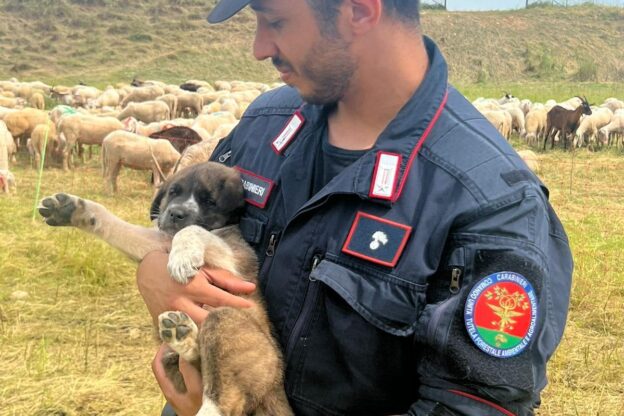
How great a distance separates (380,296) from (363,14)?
0.89 metres

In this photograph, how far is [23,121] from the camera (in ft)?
53.1

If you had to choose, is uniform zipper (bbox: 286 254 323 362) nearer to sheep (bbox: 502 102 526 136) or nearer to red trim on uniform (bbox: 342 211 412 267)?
red trim on uniform (bbox: 342 211 412 267)

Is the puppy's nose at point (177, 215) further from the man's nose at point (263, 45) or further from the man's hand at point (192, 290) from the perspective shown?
the man's nose at point (263, 45)

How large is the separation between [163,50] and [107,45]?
390 centimetres

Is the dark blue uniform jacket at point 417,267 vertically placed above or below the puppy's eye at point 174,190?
above

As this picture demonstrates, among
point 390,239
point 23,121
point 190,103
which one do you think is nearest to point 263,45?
point 390,239

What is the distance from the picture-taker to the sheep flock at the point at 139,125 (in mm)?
13070

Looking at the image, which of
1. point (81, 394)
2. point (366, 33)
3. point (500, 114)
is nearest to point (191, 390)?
point (366, 33)

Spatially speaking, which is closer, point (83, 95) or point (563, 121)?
point (563, 121)

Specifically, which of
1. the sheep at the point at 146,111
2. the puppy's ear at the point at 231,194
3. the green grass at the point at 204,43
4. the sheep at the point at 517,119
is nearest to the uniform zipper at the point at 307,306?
the puppy's ear at the point at 231,194

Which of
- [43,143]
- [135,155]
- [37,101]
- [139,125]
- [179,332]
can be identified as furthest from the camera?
[37,101]

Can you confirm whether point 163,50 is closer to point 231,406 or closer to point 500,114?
point 500,114

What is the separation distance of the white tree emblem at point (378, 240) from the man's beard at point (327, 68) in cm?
55

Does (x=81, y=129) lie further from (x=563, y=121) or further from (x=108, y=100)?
(x=563, y=121)
